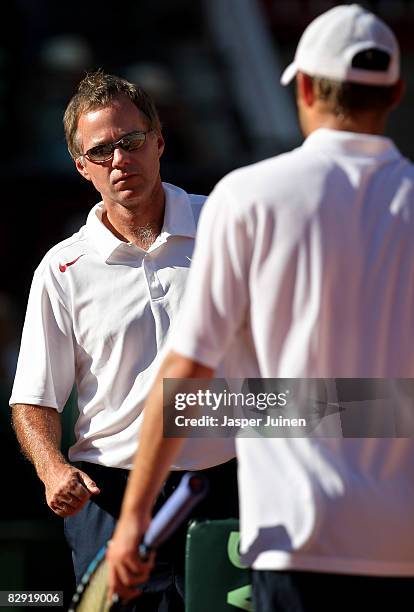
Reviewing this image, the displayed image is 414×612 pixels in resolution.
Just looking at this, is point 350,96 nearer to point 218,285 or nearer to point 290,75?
point 290,75

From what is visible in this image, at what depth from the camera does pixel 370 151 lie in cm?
284

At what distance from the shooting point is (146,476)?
275cm

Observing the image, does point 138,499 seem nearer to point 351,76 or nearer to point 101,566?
point 101,566

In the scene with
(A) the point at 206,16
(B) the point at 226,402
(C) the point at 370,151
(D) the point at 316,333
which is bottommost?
(A) the point at 206,16

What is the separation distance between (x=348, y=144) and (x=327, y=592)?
0.92 meters

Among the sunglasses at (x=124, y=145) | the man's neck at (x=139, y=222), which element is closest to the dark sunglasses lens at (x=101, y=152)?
the sunglasses at (x=124, y=145)

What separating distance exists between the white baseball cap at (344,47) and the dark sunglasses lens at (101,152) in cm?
157

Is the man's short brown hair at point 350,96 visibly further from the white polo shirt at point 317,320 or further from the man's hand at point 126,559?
the man's hand at point 126,559

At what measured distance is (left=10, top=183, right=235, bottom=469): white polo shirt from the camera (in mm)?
4199

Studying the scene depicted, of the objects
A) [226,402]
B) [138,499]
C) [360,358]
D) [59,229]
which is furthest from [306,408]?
[59,229]

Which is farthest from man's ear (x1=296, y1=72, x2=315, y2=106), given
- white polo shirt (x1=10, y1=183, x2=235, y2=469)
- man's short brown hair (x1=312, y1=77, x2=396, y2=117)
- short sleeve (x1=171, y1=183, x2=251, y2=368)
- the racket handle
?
white polo shirt (x1=10, y1=183, x2=235, y2=469)

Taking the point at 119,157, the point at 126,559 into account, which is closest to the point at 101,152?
the point at 119,157

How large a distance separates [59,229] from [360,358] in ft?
28.0

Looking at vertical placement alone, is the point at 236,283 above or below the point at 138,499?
above
